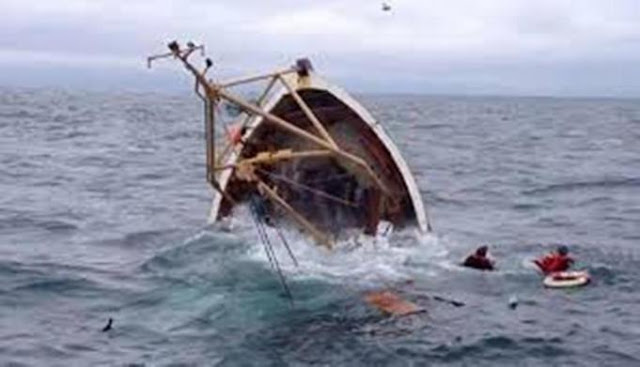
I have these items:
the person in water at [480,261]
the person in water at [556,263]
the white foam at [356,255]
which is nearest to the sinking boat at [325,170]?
the white foam at [356,255]

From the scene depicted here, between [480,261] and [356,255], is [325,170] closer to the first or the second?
[356,255]

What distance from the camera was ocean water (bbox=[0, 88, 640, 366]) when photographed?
16.8 m

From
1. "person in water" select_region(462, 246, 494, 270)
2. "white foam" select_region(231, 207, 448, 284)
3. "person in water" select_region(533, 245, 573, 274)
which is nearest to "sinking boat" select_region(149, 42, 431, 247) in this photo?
"white foam" select_region(231, 207, 448, 284)

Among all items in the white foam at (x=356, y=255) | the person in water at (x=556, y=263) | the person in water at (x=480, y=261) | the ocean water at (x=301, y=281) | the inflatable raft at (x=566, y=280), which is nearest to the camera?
the ocean water at (x=301, y=281)

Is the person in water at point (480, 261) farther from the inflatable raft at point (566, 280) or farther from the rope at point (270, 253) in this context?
the rope at point (270, 253)

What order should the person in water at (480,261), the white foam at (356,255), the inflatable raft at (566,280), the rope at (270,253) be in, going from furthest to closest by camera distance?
the person in water at (480,261) < the white foam at (356,255) < the inflatable raft at (566,280) < the rope at (270,253)

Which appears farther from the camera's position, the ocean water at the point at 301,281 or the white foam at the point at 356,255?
the white foam at the point at 356,255

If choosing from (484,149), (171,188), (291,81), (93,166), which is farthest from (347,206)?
(484,149)

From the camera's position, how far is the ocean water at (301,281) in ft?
55.1

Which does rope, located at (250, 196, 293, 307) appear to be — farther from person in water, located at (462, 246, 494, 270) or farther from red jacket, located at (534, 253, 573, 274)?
red jacket, located at (534, 253, 573, 274)

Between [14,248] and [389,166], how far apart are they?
9.30 metres

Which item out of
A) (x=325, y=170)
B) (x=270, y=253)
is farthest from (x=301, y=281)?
(x=325, y=170)

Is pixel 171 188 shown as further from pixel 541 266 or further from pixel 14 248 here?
pixel 541 266

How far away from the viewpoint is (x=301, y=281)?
21.4 m
